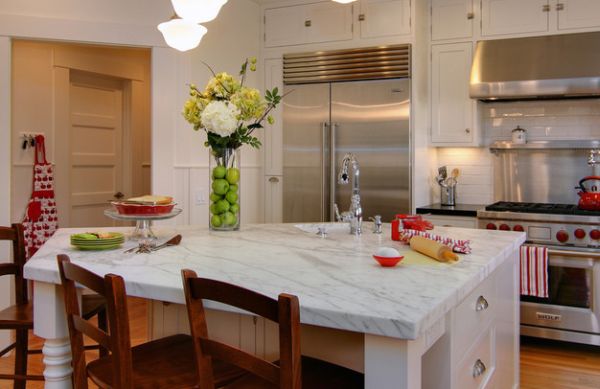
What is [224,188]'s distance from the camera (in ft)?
8.55

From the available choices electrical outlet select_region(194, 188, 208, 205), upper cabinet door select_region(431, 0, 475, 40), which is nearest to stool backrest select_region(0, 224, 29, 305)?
electrical outlet select_region(194, 188, 208, 205)

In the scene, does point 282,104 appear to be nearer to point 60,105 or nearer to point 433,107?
point 433,107

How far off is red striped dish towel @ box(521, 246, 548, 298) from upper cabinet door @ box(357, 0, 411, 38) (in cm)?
184

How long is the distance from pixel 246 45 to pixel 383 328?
12.8 feet

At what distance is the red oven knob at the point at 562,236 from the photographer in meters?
3.77

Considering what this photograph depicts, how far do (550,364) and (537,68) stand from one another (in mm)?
2003

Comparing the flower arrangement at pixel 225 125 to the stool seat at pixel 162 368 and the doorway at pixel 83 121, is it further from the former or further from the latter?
the doorway at pixel 83 121

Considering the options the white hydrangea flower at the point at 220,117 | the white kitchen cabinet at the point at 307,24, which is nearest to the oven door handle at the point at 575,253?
the white kitchen cabinet at the point at 307,24

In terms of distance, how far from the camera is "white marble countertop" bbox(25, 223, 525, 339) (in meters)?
1.35

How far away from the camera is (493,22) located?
4.29 meters

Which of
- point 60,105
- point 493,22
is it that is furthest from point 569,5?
point 60,105

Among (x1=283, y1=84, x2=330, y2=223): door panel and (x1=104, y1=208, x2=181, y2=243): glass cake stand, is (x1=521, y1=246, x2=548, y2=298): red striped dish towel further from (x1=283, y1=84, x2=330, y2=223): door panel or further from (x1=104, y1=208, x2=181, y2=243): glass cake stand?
(x1=104, y1=208, x2=181, y2=243): glass cake stand

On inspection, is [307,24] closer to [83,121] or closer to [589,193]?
[83,121]

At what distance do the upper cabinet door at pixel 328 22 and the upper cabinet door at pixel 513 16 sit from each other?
1044 mm
